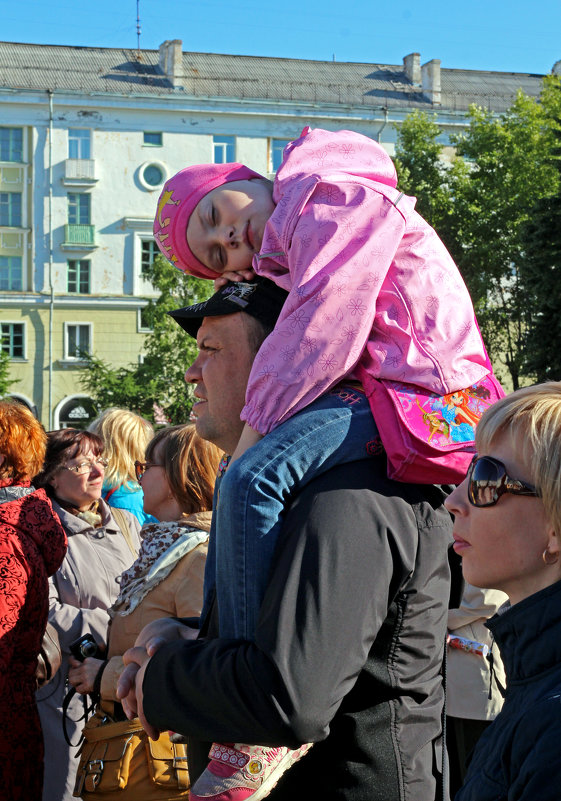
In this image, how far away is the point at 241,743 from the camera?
1.93 m

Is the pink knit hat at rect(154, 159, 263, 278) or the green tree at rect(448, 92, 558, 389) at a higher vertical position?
the green tree at rect(448, 92, 558, 389)

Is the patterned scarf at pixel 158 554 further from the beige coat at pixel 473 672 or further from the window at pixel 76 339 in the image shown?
the window at pixel 76 339

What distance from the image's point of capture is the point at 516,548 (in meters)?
1.90

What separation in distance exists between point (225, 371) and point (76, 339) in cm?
4187

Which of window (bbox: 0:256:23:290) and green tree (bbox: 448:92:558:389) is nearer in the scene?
green tree (bbox: 448:92:558:389)

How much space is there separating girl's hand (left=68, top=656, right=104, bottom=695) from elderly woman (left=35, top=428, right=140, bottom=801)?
0.94 feet

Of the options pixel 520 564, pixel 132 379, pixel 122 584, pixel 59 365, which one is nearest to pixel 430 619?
pixel 520 564

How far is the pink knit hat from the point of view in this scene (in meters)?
2.75

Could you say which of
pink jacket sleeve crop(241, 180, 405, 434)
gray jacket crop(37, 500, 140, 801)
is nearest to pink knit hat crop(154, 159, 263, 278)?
pink jacket sleeve crop(241, 180, 405, 434)

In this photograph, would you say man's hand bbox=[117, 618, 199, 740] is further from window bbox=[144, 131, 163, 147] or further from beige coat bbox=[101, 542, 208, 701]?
window bbox=[144, 131, 163, 147]

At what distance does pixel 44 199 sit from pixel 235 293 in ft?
139

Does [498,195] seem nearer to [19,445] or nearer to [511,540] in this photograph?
[19,445]

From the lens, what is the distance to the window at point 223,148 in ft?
140

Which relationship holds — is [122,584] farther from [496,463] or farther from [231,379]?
[496,463]
